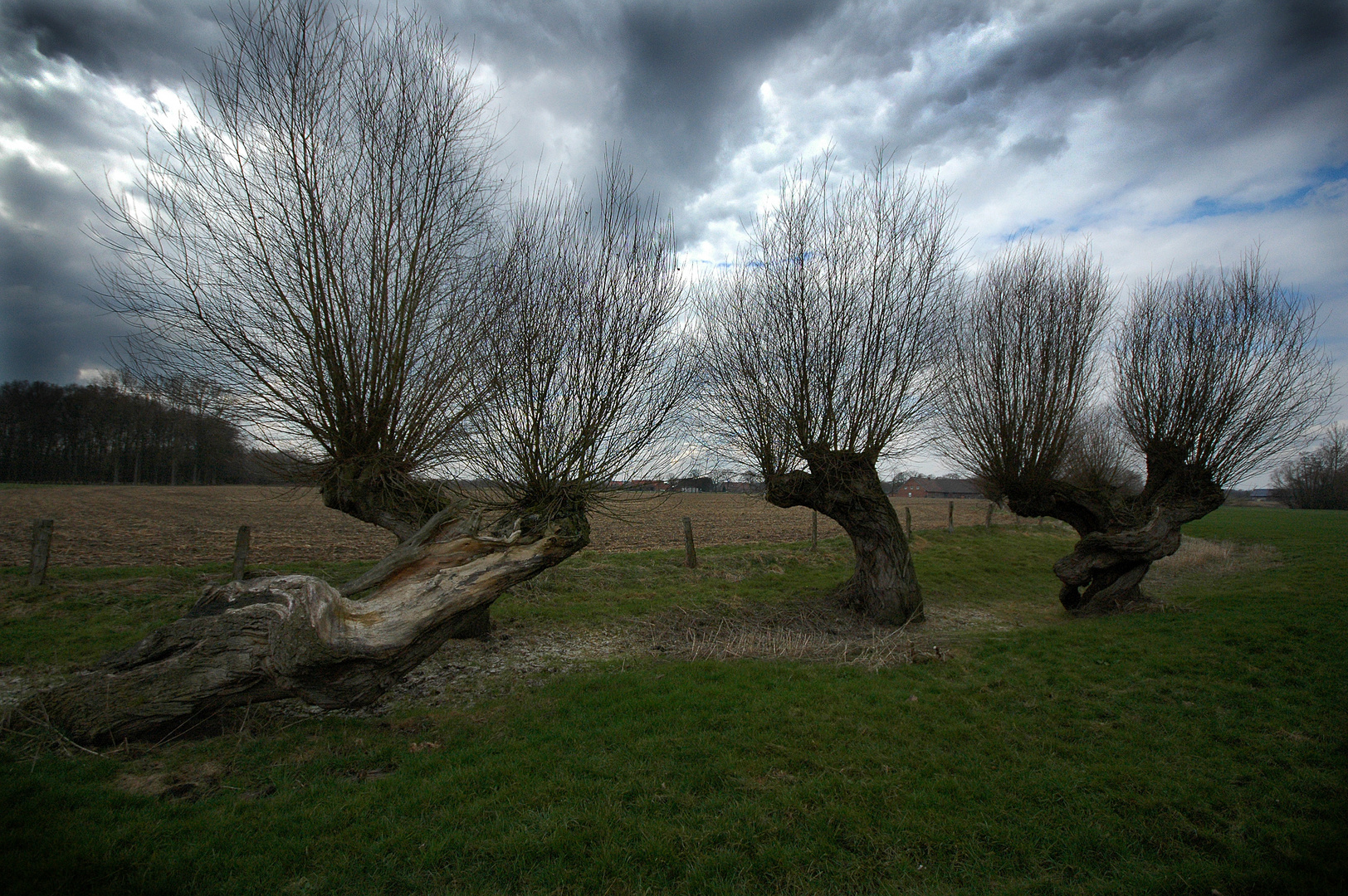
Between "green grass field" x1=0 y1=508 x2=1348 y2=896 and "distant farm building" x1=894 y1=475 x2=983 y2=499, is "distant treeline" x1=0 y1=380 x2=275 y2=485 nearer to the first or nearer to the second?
"green grass field" x1=0 y1=508 x2=1348 y2=896

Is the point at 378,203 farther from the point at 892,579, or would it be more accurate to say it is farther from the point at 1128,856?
the point at 892,579

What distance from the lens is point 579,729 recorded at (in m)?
5.08

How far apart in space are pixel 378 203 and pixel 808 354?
7273 millimetres

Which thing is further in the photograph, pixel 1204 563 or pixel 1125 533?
pixel 1204 563

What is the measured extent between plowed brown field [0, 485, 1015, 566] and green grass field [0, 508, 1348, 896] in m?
3.70

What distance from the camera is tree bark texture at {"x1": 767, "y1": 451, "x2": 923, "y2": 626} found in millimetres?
10188

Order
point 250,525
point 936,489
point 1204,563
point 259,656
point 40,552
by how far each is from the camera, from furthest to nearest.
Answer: point 936,489, point 250,525, point 1204,563, point 40,552, point 259,656

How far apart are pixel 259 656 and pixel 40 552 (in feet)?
28.0

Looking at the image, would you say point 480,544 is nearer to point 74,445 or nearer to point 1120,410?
point 1120,410

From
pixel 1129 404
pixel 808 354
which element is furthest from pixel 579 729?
pixel 1129 404

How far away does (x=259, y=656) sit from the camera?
4.89m

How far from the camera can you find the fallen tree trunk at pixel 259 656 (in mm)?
4672

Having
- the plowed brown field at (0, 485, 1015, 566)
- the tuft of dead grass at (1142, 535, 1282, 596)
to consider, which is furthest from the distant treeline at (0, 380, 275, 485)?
the tuft of dead grass at (1142, 535, 1282, 596)

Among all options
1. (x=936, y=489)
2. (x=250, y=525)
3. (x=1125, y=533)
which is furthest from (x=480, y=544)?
(x=936, y=489)
